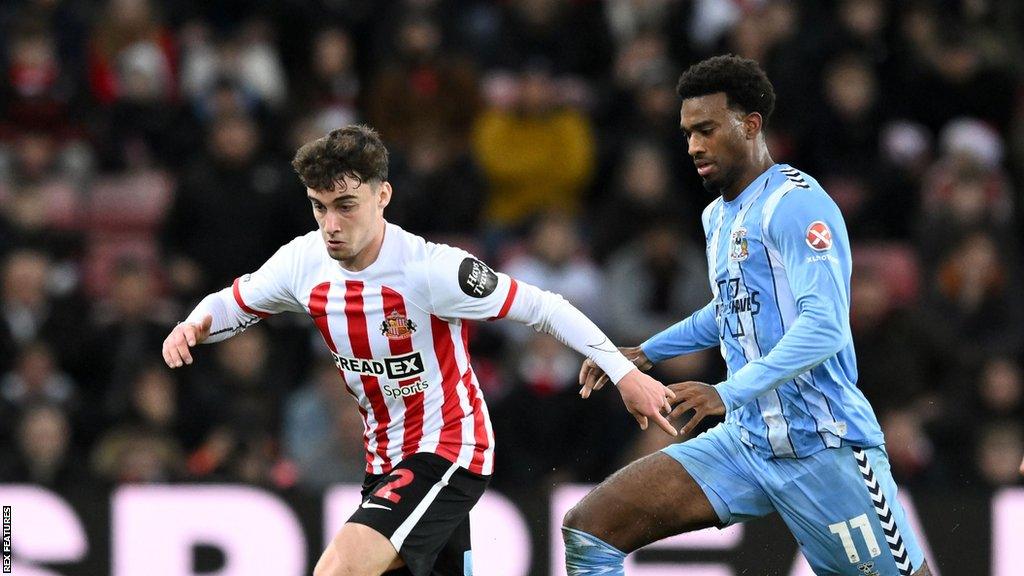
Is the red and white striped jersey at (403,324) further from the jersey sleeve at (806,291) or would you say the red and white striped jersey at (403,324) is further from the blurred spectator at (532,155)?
the blurred spectator at (532,155)

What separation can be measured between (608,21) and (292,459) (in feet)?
15.3

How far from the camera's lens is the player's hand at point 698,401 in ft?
17.3

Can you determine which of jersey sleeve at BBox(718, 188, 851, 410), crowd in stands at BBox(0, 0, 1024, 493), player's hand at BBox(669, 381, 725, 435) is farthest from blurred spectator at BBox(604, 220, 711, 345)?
player's hand at BBox(669, 381, 725, 435)

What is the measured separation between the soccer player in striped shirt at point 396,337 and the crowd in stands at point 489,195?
3.28m

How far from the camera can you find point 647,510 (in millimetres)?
5805

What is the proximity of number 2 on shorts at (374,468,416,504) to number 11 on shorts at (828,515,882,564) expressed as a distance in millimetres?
1516

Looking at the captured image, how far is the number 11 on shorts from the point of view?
5.61 meters

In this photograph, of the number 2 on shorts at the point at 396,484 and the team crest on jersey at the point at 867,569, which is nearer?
the team crest on jersey at the point at 867,569

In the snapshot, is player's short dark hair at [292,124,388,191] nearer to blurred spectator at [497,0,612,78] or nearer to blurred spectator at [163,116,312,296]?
blurred spectator at [163,116,312,296]

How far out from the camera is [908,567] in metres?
5.63

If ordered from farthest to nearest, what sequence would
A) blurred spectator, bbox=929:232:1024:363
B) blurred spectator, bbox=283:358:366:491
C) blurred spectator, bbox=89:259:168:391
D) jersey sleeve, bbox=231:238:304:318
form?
blurred spectator, bbox=929:232:1024:363 → blurred spectator, bbox=89:259:168:391 → blurred spectator, bbox=283:358:366:491 → jersey sleeve, bbox=231:238:304:318

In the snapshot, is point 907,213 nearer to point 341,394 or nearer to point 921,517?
point 921,517

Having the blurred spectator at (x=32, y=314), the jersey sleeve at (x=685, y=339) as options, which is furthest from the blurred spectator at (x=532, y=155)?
the jersey sleeve at (x=685, y=339)

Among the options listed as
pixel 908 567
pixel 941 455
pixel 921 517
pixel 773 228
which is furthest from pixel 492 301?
pixel 941 455
